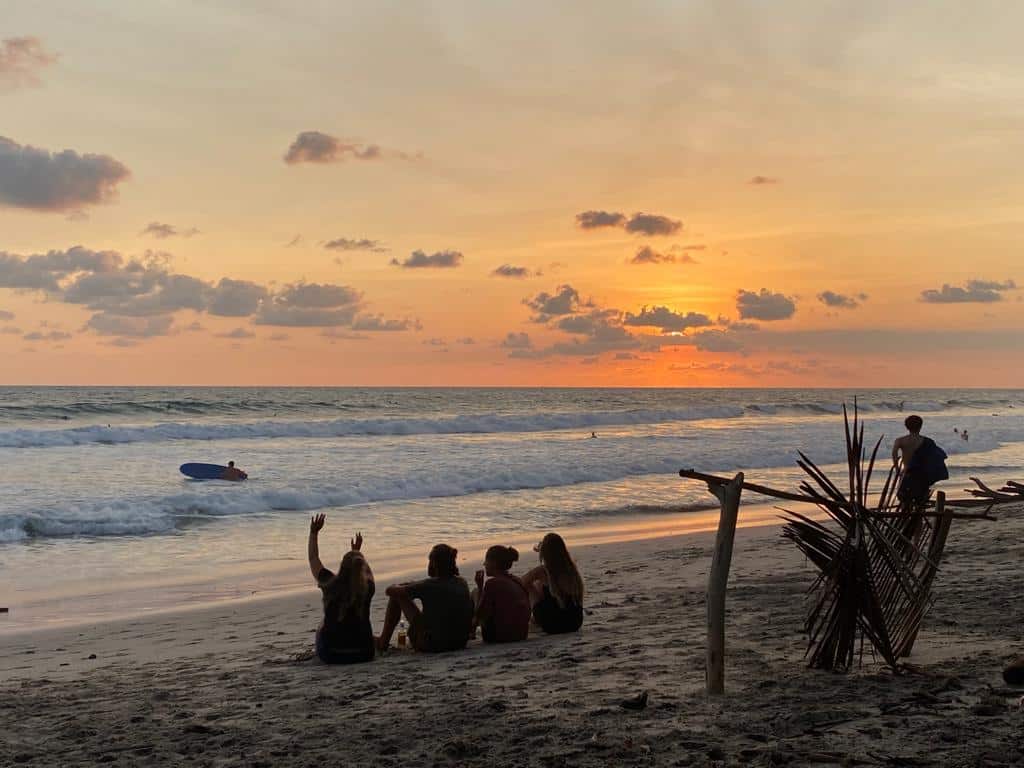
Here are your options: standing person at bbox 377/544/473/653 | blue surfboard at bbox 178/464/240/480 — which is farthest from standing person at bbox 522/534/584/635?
blue surfboard at bbox 178/464/240/480

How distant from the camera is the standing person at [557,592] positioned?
848 centimetres

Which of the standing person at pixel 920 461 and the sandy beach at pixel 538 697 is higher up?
the standing person at pixel 920 461

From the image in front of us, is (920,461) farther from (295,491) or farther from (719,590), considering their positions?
(295,491)

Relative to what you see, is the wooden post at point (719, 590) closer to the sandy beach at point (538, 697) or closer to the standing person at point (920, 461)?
the sandy beach at point (538, 697)

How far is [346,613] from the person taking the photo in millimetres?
7742

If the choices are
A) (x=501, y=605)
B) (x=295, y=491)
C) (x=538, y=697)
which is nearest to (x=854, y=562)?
(x=538, y=697)

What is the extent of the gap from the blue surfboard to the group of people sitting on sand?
1835 centimetres

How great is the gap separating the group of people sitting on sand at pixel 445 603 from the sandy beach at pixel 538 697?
175 mm

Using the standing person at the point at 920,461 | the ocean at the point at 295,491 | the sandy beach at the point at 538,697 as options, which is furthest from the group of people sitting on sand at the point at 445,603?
the standing person at the point at 920,461

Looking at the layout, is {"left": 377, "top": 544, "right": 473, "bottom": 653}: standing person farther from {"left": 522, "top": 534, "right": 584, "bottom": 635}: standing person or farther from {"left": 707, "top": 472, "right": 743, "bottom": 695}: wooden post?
{"left": 707, "top": 472, "right": 743, "bottom": 695}: wooden post

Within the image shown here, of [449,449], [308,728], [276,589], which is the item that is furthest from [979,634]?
[449,449]

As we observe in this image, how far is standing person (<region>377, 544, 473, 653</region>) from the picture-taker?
8.06 meters

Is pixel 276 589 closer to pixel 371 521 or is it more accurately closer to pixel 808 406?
pixel 371 521

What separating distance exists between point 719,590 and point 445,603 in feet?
9.27
